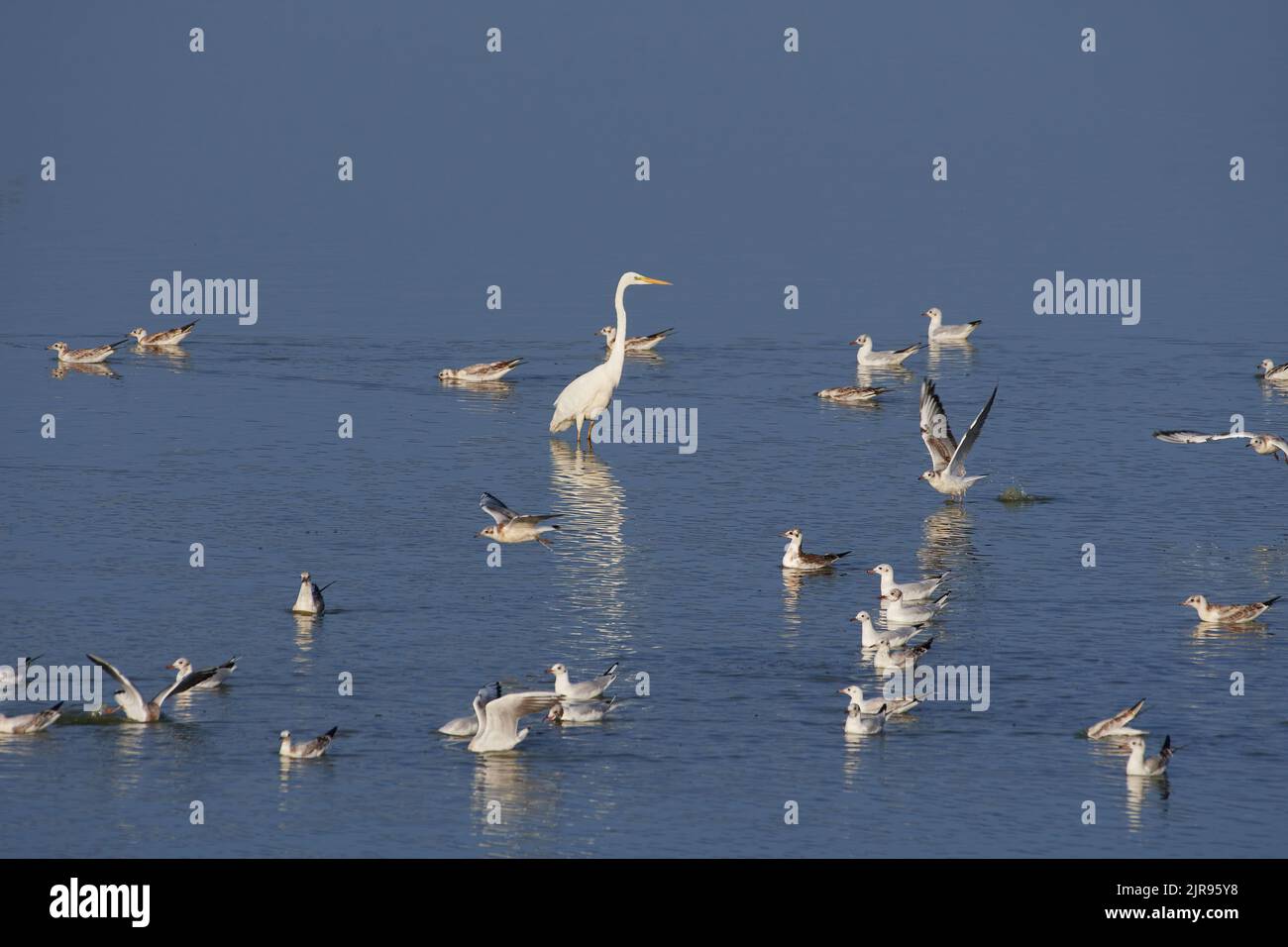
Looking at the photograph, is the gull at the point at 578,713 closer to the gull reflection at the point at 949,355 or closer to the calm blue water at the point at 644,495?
the calm blue water at the point at 644,495

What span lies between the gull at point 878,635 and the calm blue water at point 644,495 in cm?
49

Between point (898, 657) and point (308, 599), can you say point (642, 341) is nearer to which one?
point (308, 599)

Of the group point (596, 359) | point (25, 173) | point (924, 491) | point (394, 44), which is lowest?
point (924, 491)

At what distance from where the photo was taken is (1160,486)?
123ft

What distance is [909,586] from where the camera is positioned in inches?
1171

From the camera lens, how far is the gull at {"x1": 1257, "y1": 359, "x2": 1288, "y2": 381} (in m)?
45.7

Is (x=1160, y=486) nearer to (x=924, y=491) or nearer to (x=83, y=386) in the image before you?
(x=924, y=491)

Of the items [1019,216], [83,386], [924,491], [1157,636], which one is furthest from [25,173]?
[1157,636]

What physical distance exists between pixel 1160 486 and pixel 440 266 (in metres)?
30.3

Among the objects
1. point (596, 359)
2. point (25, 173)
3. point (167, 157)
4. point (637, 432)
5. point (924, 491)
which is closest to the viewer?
point (924, 491)

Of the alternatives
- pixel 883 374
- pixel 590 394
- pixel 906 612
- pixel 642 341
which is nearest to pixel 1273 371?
pixel 883 374

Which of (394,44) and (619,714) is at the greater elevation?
(394,44)

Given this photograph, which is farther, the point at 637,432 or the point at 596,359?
the point at 596,359

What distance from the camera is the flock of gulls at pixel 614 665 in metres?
23.9
